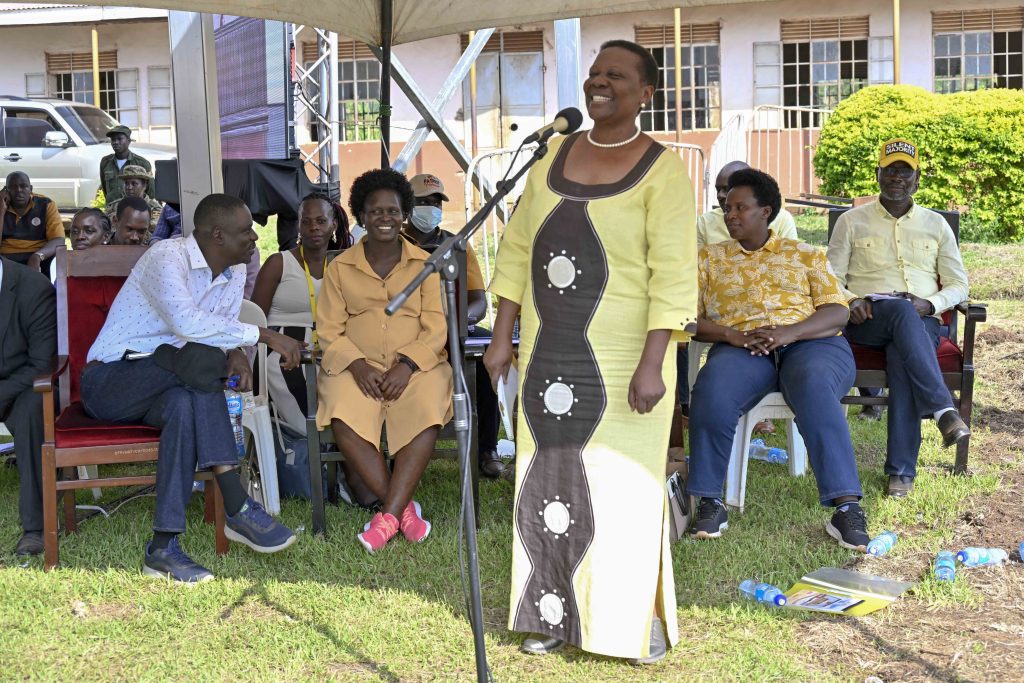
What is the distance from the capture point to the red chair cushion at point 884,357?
18.8ft

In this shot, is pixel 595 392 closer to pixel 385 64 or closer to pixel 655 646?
pixel 655 646

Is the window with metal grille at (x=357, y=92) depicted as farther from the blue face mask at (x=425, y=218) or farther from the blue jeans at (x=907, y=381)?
the blue jeans at (x=907, y=381)

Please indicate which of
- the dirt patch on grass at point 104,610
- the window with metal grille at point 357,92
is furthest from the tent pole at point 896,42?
the dirt patch on grass at point 104,610

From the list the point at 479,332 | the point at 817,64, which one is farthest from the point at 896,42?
→ the point at 479,332

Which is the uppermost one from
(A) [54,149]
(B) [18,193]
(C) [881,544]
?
(A) [54,149]

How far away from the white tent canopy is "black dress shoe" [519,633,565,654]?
272 centimetres

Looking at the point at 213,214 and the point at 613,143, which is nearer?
the point at 613,143

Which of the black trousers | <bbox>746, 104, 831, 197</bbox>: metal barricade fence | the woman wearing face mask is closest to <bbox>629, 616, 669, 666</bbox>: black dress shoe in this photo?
the woman wearing face mask

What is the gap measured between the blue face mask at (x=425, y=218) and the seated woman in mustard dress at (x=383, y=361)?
709mm

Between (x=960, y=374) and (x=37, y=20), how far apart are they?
654 inches

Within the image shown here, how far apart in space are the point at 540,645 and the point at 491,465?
83.4 inches

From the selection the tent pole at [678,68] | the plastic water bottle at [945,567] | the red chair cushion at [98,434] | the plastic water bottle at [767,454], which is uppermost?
the tent pole at [678,68]

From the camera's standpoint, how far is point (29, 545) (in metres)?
4.96

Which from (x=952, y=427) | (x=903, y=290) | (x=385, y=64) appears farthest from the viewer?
(x=385, y=64)
